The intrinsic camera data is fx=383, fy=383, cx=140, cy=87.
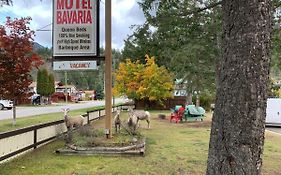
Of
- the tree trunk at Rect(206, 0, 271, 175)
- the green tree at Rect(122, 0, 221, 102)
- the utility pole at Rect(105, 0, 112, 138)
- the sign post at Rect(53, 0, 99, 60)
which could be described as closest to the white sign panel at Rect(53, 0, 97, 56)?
the sign post at Rect(53, 0, 99, 60)

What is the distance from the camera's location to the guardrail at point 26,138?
362 inches

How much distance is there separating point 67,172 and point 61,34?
20.0 ft

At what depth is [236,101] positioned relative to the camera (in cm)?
329

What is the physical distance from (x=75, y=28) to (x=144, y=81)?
26936mm

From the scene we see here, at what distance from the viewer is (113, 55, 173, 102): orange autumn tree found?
38.9 meters

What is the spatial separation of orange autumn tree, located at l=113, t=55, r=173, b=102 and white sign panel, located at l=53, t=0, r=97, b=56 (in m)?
25.1

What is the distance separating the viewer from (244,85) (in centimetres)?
326

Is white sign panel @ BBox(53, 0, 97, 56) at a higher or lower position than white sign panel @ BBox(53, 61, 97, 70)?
higher

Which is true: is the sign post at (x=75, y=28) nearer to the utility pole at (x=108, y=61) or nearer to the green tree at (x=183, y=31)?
the utility pole at (x=108, y=61)

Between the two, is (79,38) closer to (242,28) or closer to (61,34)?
(61,34)

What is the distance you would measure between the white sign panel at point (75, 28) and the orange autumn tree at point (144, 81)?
25.1m

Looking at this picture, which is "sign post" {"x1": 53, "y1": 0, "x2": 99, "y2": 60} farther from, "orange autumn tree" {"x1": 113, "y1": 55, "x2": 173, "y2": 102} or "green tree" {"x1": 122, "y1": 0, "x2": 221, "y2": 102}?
"orange autumn tree" {"x1": 113, "y1": 55, "x2": 173, "y2": 102}

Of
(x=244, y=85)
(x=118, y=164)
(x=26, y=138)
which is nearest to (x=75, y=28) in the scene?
(x=26, y=138)

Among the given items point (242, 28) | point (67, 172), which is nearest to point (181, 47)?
point (67, 172)
